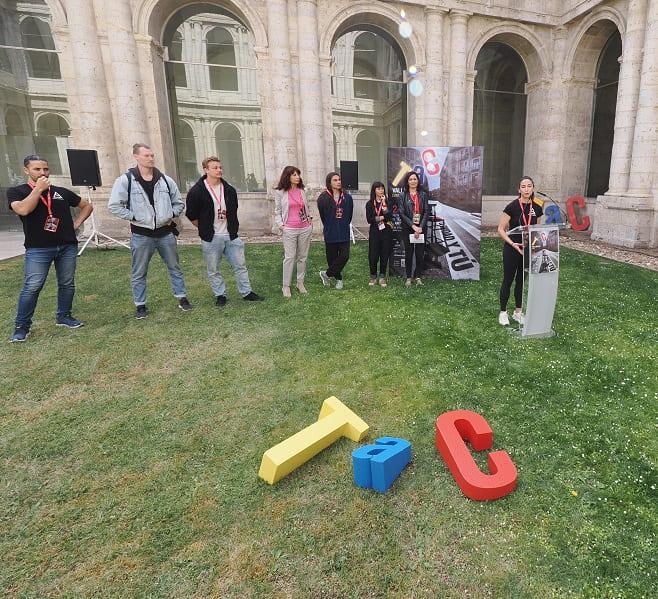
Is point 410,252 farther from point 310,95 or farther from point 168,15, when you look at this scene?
point 168,15

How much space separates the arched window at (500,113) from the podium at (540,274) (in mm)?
13692

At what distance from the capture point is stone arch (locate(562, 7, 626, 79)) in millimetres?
13586

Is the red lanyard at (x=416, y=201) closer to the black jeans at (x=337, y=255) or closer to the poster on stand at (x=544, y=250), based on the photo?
the black jeans at (x=337, y=255)

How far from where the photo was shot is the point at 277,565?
85.0 inches

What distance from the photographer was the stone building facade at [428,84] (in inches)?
459

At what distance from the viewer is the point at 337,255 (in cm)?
729

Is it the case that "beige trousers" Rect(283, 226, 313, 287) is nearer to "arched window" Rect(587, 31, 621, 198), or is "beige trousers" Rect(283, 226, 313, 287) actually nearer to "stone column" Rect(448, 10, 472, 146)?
"stone column" Rect(448, 10, 472, 146)

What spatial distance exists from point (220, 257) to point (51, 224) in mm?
2122

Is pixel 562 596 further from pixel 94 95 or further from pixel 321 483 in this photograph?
pixel 94 95

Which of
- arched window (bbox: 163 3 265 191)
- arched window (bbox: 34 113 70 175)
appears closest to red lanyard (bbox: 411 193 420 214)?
arched window (bbox: 163 3 265 191)

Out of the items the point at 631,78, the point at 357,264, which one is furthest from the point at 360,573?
the point at 631,78

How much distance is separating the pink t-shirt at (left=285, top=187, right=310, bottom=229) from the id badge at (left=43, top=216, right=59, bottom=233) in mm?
3083

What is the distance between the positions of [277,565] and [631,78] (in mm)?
14956

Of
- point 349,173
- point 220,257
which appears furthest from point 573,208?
point 220,257
